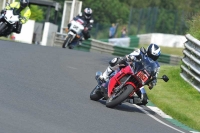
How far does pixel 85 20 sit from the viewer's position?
1092 inches

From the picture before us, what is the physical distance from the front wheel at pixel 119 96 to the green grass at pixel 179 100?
3.80 ft

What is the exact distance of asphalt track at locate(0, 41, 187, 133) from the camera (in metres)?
9.75

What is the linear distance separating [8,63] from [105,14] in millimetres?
52230

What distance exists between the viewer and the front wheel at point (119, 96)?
494 inches

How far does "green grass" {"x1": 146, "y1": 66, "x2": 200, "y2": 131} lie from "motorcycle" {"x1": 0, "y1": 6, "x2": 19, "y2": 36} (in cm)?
702

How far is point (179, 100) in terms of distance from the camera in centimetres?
1487

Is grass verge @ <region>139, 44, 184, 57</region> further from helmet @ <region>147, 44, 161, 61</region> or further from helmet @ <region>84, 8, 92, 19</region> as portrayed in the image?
helmet @ <region>147, 44, 161, 61</region>

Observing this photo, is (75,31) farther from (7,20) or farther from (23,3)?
(7,20)

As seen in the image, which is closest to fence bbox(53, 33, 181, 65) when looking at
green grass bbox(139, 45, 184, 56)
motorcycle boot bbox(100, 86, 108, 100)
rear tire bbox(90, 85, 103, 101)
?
green grass bbox(139, 45, 184, 56)

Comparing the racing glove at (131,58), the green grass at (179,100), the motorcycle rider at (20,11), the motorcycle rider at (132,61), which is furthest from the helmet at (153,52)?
the motorcycle rider at (20,11)

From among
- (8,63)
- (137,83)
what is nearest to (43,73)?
(8,63)

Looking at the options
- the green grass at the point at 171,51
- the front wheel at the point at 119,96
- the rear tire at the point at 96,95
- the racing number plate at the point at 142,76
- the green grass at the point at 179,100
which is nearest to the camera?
the front wheel at the point at 119,96

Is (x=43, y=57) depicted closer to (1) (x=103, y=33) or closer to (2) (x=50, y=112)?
(2) (x=50, y=112)

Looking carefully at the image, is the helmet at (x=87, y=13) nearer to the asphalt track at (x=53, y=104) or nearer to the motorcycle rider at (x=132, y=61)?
the asphalt track at (x=53, y=104)
